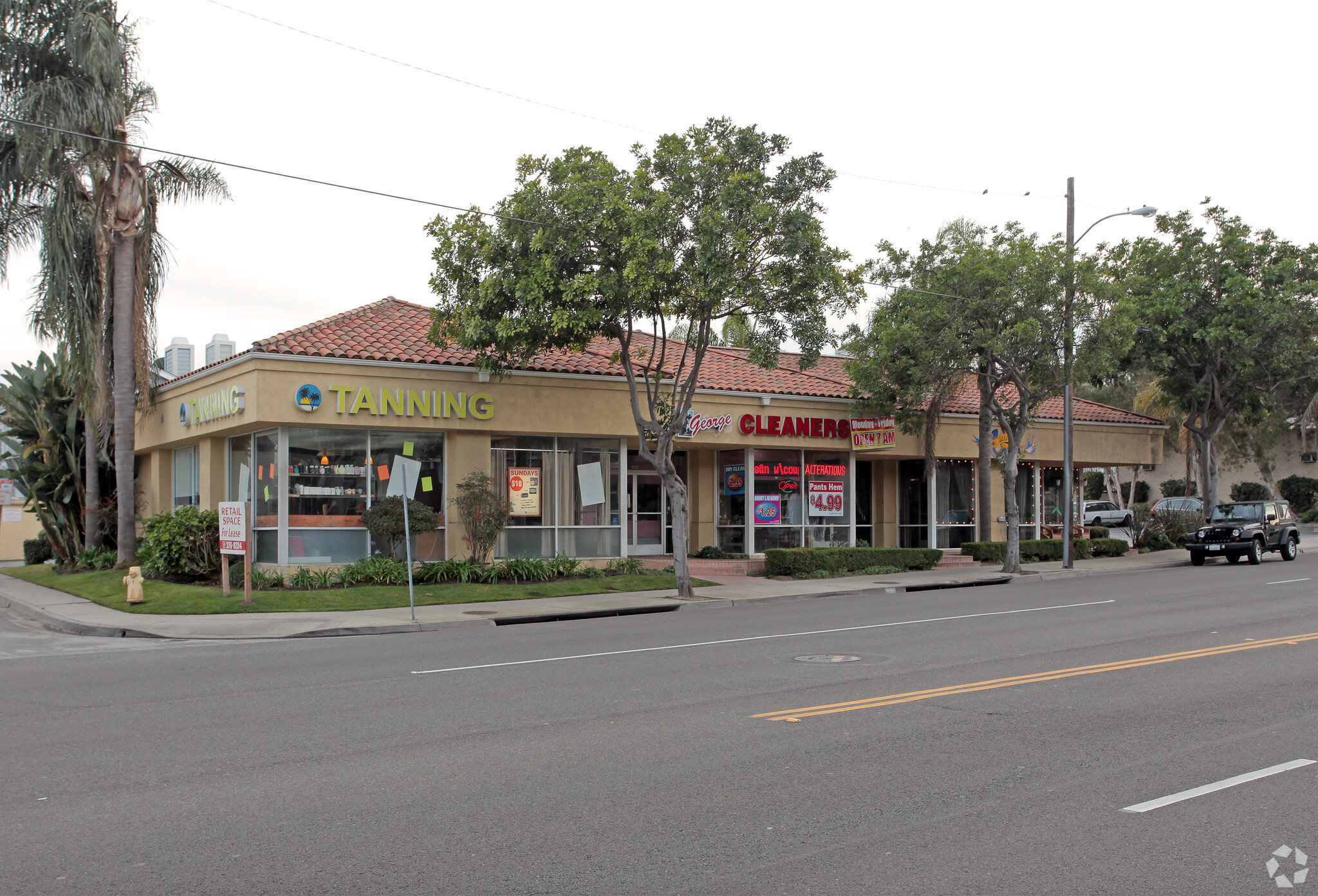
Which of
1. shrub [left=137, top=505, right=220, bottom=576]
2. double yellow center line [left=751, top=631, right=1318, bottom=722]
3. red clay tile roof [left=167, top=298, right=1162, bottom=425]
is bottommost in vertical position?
double yellow center line [left=751, top=631, right=1318, bottom=722]

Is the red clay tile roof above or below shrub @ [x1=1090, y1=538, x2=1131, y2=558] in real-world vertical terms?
above

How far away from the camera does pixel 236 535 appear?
1884 centimetres

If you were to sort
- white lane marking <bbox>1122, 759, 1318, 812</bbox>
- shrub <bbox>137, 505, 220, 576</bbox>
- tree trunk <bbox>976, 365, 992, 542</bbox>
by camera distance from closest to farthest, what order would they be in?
1. white lane marking <bbox>1122, 759, 1318, 812</bbox>
2. shrub <bbox>137, 505, 220, 576</bbox>
3. tree trunk <bbox>976, 365, 992, 542</bbox>

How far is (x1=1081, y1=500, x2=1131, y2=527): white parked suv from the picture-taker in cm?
4862

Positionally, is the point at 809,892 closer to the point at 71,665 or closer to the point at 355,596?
the point at 71,665

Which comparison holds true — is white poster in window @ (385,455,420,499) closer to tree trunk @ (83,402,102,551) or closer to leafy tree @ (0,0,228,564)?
leafy tree @ (0,0,228,564)

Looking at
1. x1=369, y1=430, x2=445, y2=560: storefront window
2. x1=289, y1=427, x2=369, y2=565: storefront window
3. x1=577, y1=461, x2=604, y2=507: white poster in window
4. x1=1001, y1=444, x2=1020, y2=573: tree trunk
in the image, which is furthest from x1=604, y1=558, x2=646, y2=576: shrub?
x1=1001, y1=444, x2=1020, y2=573: tree trunk

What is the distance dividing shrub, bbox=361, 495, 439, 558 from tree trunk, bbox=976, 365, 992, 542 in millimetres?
14931

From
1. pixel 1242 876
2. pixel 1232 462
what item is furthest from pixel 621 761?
pixel 1232 462

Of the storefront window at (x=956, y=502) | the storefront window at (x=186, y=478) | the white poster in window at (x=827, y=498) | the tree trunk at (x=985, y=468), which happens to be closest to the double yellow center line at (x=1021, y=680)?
the tree trunk at (x=985, y=468)

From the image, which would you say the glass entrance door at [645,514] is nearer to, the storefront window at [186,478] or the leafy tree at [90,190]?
the storefront window at [186,478]

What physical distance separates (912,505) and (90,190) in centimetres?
2354

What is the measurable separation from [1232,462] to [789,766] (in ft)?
199

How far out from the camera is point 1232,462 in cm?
5878
